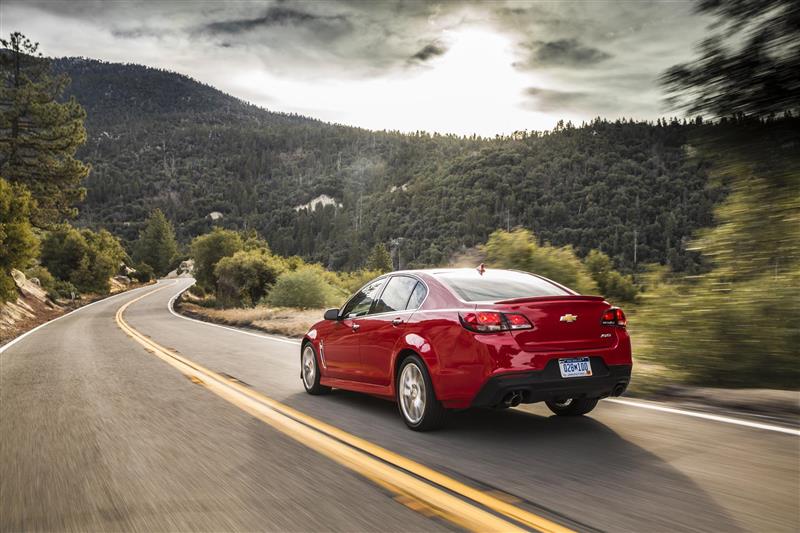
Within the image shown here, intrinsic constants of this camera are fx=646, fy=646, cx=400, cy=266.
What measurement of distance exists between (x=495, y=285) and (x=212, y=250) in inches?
1907

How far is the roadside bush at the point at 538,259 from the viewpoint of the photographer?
46.2ft

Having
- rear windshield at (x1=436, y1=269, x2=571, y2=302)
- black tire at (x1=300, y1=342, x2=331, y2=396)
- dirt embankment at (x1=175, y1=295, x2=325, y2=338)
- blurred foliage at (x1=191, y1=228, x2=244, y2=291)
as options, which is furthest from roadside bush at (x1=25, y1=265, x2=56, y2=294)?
rear windshield at (x1=436, y1=269, x2=571, y2=302)

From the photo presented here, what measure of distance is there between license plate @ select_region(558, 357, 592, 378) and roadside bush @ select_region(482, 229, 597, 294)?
8.48 m

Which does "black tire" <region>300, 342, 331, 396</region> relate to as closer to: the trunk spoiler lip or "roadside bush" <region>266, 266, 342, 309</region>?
the trunk spoiler lip

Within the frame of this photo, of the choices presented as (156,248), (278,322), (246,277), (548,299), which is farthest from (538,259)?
(156,248)

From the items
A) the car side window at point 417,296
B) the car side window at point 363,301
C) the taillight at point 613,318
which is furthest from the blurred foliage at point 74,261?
the taillight at point 613,318

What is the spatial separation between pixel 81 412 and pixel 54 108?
48.0 metres

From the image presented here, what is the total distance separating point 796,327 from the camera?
7191 millimetres

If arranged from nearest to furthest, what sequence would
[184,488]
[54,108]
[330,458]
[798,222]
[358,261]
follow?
[184,488]
[330,458]
[798,222]
[54,108]
[358,261]

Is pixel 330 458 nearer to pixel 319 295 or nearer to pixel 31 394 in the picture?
pixel 31 394

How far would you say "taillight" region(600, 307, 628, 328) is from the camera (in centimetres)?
561

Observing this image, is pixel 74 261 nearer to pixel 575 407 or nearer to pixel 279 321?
pixel 279 321

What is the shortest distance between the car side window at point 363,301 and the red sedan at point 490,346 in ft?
1.69

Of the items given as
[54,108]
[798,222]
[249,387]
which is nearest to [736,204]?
[798,222]
